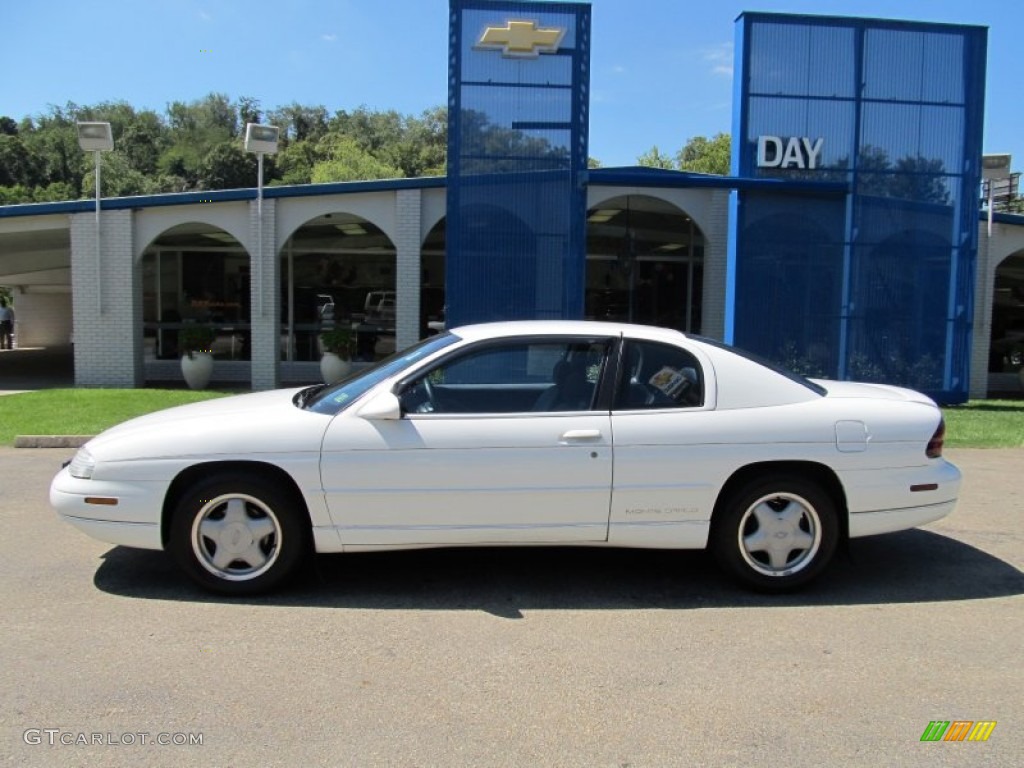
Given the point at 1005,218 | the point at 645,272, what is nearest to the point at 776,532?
the point at 1005,218

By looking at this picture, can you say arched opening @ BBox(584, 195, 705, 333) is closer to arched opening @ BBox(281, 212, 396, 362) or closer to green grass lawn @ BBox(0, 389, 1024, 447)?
arched opening @ BBox(281, 212, 396, 362)

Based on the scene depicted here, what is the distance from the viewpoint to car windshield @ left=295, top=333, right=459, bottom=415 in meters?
4.86

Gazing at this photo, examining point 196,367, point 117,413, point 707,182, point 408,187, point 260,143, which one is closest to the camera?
point 117,413

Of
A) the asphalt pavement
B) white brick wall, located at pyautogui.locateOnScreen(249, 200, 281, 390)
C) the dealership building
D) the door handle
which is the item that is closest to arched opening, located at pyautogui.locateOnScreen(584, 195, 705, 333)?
the dealership building

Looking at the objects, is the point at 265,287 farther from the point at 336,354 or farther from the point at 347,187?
the point at 347,187

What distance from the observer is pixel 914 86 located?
1411cm

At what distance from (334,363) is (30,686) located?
39.9ft

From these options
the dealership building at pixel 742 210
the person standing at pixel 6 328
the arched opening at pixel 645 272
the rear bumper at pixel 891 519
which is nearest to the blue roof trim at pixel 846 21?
the dealership building at pixel 742 210

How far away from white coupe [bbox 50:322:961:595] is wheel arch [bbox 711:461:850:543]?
11 mm

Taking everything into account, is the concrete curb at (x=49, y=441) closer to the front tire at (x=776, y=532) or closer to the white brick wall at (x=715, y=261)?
the front tire at (x=776, y=532)

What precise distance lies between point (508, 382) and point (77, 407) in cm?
971

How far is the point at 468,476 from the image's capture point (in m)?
4.64

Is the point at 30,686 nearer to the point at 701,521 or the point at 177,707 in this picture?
the point at 177,707

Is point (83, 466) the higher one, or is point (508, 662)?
point (83, 466)
